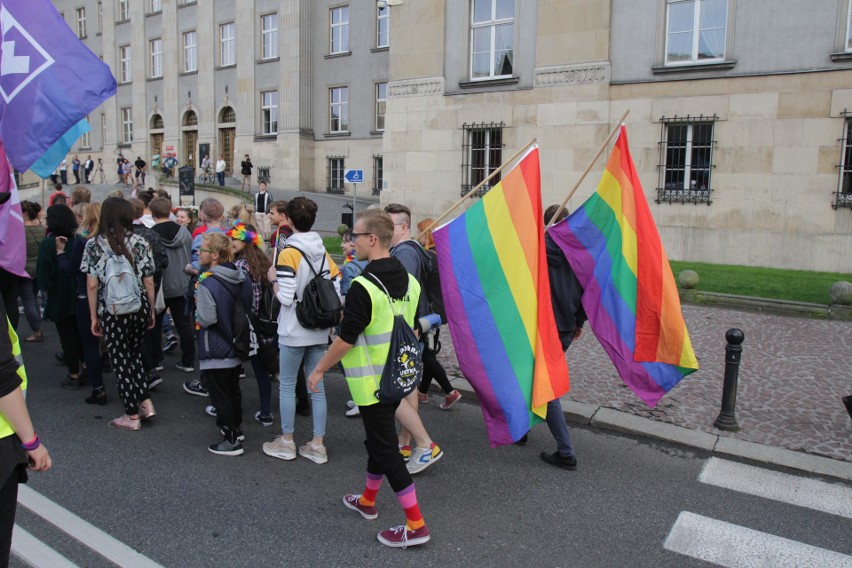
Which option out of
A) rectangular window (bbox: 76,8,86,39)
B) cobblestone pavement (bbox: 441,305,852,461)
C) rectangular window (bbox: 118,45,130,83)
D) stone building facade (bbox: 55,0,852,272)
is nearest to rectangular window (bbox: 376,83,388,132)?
stone building facade (bbox: 55,0,852,272)

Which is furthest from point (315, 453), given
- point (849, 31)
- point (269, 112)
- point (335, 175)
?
point (269, 112)

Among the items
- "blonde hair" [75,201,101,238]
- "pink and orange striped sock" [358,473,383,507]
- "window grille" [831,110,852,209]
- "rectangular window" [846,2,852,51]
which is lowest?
"pink and orange striped sock" [358,473,383,507]

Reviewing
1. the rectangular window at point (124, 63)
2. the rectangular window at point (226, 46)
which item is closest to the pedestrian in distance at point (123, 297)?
the rectangular window at point (226, 46)

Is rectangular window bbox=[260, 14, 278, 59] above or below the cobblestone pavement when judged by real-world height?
above

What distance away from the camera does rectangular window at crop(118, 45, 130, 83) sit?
42750 mm

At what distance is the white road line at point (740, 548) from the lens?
12.5 feet

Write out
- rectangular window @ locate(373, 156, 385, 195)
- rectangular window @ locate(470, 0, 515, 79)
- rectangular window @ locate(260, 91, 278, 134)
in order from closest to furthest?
rectangular window @ locate(470, 0, 515, 79)
rectangular window @ locate(373, 156, 385, 195)
rectangular window @ locate(260, 91, 278, 134)

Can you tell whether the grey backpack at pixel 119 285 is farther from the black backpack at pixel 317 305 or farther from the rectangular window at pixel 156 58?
the rectangular window at pixel 156 58

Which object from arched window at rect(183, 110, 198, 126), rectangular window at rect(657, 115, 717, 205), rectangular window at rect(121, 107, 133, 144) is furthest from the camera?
rectangular window at rect(121, 107, 133, 144)

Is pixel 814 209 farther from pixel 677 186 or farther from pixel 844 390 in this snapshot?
pixel 844 390

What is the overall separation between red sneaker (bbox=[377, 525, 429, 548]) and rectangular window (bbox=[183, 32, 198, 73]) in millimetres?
39206

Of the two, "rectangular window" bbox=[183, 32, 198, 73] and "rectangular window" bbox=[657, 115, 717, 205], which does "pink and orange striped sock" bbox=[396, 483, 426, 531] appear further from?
"rectangular window" bbox=[183, 32, 198, 73]

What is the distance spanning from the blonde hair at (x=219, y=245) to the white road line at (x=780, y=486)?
3965 millimetres

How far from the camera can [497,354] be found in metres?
4.70
